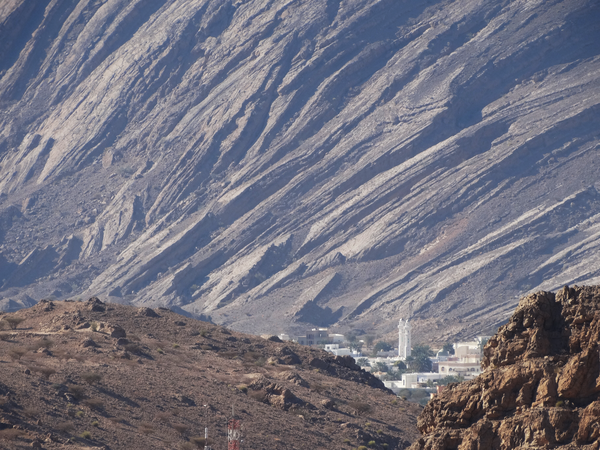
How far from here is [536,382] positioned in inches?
642

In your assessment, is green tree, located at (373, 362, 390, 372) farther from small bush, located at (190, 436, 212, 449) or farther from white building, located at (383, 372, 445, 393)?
small bush, located at (190, 436, 212, 449)

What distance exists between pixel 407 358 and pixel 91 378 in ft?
291

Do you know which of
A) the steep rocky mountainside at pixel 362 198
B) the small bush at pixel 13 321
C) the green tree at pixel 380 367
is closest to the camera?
the small bush at pixel 13 321

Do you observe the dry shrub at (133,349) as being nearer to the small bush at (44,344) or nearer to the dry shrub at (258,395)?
the small bush at (44,344)

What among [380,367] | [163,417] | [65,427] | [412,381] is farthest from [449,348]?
[65,427]

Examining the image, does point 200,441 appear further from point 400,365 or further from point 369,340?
point 369,340

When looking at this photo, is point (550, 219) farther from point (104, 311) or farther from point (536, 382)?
point (536, 382)

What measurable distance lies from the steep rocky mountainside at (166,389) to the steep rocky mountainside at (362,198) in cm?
8957

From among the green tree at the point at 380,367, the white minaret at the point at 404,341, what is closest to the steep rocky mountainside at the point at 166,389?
the green tree at the point at 380,367

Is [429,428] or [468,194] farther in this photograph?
[468,194]

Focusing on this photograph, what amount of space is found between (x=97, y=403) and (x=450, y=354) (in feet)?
329

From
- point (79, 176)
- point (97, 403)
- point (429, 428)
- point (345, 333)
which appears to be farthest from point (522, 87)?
point (429, 428)

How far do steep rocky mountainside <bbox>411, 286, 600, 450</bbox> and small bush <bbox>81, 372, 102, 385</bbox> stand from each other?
23200 mm

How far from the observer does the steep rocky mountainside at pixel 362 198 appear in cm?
15275
